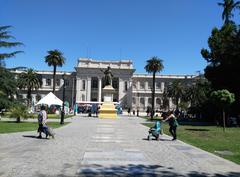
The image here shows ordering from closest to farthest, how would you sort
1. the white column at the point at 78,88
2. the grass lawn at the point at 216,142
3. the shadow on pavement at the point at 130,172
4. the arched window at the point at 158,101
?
the shadow on pavement at the point at 130,172, the grass lawn at the point at 216,142, the white column at the point at 78,88, the arched window at the point at 158,101

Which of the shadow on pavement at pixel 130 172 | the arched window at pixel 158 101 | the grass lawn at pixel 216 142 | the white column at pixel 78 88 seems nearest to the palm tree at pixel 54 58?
the white column at pixel 78 88

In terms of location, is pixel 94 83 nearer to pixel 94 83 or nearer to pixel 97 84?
pixel 94 83

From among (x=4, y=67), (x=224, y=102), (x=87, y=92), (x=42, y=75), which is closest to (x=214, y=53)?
(x=224, y=102)

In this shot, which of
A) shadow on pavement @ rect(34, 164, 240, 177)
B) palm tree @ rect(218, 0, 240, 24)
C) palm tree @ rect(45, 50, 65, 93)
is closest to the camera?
shadow on pavement @ rect(34, 164, 240, 177)

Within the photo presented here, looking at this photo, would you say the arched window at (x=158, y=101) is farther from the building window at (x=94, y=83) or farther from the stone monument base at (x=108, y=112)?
the stone monument base at (x=108, y=112)

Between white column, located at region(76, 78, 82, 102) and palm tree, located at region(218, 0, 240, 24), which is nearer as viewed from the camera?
A: palm tree, located at region(218, 0, 240, 24)

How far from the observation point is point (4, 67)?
31516 mm

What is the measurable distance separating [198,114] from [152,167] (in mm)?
55891

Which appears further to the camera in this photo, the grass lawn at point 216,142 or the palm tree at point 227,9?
the palm tree at point 227,9

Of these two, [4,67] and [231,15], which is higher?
[231,15]

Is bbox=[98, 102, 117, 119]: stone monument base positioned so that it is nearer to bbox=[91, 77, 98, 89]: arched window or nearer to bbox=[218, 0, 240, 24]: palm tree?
bbox=[218, 0, 240, 24]: palm tree

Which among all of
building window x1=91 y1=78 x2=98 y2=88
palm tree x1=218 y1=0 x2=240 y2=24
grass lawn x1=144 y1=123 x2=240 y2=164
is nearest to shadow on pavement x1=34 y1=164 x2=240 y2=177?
grass lawn x1=144 y1=123 x2=240 y2=164

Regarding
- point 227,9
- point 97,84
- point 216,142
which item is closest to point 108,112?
point 227,9

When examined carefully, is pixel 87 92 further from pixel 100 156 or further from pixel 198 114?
pixel 100 156
